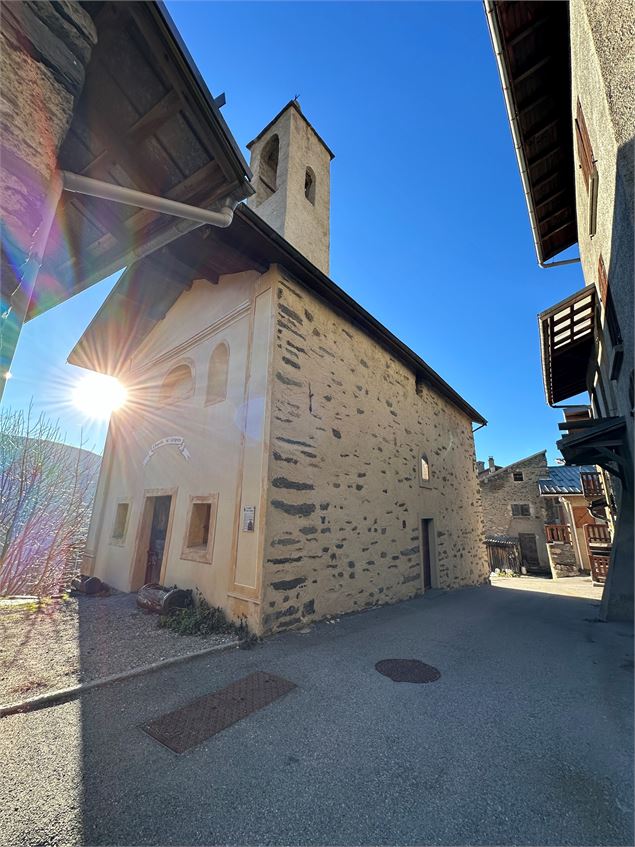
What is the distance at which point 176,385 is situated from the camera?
8.73 meters

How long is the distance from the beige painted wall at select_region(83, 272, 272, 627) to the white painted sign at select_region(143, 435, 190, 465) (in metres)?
0.07

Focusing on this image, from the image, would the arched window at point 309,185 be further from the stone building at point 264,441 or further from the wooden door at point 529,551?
the wooden door at point 529,551

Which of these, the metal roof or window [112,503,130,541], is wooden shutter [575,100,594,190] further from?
the metal roof

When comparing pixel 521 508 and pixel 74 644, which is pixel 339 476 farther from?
pixel 521 508

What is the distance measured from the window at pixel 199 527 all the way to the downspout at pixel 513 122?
7443 millimetres

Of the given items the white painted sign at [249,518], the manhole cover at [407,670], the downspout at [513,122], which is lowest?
the manhole cover at [407,670]

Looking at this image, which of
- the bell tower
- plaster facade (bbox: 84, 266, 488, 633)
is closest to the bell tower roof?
the bell tower

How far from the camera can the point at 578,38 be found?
14.6ft

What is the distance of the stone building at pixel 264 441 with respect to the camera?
17.7ft

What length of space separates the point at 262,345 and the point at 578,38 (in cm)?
559

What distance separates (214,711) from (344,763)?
46.5 inches

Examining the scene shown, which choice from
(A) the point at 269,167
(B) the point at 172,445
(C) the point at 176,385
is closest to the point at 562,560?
(B) the point at 172,445

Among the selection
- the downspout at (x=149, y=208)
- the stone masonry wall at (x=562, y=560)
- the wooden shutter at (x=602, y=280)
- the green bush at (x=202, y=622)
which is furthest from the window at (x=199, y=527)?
the stone masonry wall at (x=562, y=560)

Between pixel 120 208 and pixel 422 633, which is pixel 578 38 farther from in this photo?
pixel 422 633
